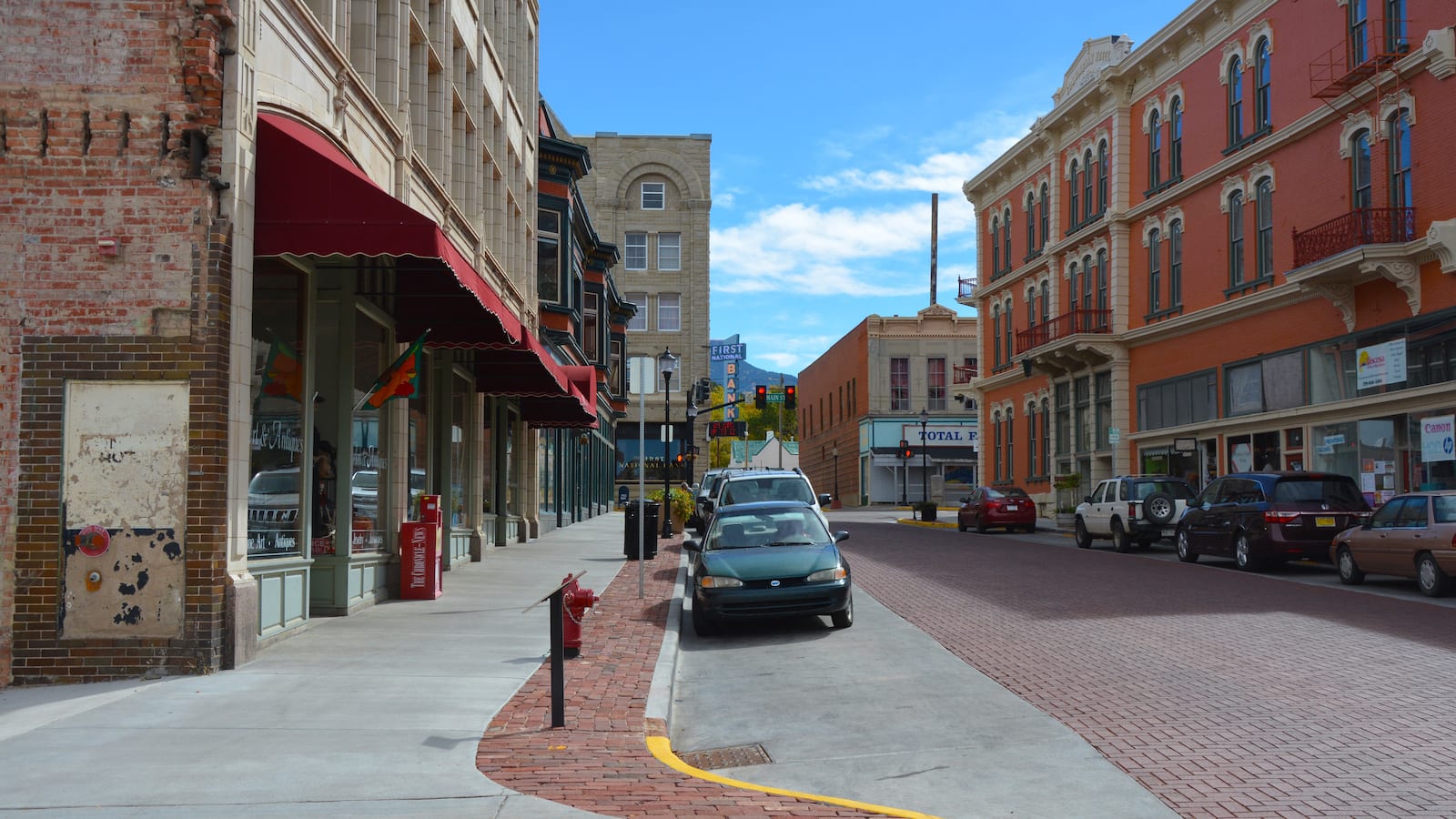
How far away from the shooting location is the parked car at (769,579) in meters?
13.4

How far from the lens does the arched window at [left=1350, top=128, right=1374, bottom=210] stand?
89.9ft

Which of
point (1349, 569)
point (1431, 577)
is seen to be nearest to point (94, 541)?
point (1431, 577)

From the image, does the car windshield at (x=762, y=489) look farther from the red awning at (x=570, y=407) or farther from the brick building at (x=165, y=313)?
the brick building at (x=165, y=313)

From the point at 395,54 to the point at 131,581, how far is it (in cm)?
860

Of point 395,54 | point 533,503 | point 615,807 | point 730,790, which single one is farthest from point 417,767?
point 533,503

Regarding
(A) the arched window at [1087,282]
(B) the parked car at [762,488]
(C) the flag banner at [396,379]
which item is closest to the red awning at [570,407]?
(B) the parked car at [762,488]

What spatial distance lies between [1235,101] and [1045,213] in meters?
14.2

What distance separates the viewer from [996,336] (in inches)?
2127

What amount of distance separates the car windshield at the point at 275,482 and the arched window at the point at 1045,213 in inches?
1523

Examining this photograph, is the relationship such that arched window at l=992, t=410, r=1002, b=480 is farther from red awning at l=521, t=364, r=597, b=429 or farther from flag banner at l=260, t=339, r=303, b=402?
flag banner at l=260, t=339, r=303, b=402

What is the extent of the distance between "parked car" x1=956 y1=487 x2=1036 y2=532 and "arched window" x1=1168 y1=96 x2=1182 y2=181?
10418 mm

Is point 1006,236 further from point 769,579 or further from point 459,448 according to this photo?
point 769,579

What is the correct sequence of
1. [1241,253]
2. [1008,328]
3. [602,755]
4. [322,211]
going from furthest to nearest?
[1008,328]
[1241,253]
[322,211]
[602,755]

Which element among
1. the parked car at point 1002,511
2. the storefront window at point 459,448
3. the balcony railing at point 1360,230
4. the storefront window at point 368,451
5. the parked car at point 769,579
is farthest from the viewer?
the parked car at point 1002,511
